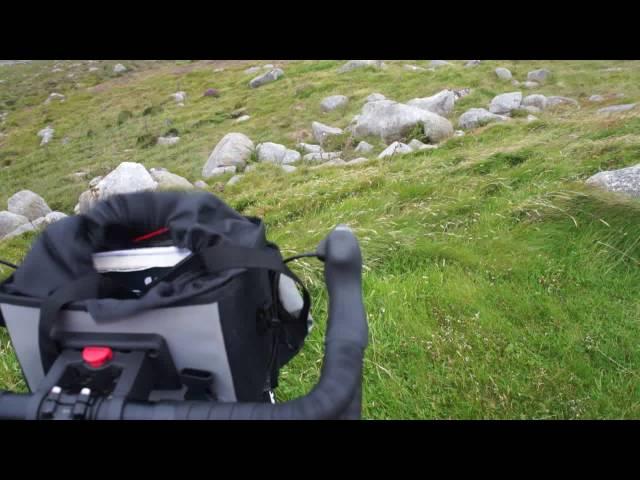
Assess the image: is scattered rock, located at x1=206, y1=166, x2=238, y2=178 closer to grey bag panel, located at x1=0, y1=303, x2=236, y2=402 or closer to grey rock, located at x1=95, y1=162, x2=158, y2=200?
grey rock, located at x1=95, y1=162, x2=158, y2=200

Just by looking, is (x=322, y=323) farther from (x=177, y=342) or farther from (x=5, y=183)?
(x=5, y=183)

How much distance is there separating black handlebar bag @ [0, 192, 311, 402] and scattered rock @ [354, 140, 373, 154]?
10.6m

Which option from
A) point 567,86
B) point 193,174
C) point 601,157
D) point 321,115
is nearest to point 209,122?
point 321,115

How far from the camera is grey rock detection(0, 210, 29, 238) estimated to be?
35.1 ft

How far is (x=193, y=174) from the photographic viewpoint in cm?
1349

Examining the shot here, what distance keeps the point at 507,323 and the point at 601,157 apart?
3.13m

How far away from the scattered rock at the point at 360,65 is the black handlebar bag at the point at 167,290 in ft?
78.4

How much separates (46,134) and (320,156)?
16.5m

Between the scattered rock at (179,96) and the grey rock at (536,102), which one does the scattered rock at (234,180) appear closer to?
the grey rock at (536,102)

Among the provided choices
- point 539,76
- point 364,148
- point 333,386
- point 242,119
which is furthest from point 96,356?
point 539,76

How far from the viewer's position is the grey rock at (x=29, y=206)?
474 inches

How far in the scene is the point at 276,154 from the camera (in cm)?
1318

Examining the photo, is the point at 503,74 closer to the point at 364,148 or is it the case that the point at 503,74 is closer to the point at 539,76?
the point at 539,76

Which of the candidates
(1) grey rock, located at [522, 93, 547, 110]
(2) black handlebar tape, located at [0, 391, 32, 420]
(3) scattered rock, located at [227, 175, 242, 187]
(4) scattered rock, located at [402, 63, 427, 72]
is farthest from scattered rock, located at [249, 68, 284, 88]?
(2) black handlebar tape, located at [0, 391, 32, 420]
